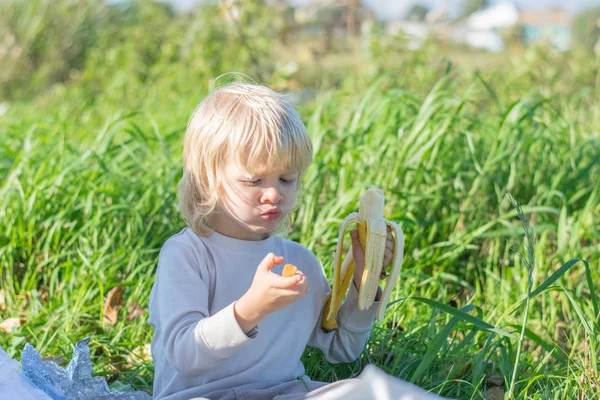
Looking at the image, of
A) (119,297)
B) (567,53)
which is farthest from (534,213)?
(567,53)

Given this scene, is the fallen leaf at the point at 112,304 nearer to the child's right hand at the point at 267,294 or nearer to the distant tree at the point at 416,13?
the child's right hand at the point at 267,294

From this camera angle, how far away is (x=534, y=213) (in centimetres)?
338

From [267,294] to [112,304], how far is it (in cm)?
141

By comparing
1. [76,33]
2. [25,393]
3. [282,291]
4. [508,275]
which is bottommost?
[508,275]

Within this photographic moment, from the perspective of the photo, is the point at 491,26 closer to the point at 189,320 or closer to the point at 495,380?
the point at 495,380

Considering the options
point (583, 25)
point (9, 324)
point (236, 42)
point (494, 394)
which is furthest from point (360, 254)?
point (583, 25)

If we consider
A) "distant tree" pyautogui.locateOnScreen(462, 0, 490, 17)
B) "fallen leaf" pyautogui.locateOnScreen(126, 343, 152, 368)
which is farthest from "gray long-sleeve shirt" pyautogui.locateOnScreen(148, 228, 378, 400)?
"distant tree" pyautogui.locateOnScreen(462, 0, 490, 17)

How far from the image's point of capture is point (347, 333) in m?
2.08

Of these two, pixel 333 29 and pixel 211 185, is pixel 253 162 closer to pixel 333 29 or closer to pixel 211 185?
pixel 211 185

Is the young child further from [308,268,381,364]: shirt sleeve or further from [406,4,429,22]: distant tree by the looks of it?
[406,4,429,22]: distant tree

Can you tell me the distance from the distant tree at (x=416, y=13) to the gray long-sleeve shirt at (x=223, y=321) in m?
5.98

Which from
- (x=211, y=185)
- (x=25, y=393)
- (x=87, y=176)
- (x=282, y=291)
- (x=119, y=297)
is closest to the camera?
(x=282, y=291)

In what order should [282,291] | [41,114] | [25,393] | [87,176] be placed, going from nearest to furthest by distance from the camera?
[282,291], [25,393], [87,176], [41,114]

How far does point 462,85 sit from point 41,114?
10.1 ft
